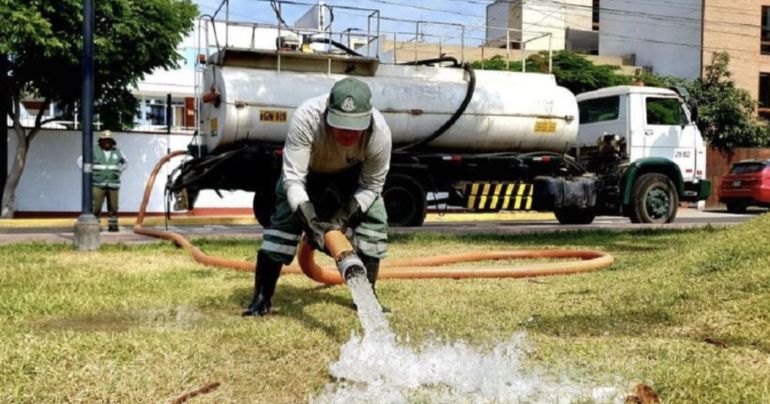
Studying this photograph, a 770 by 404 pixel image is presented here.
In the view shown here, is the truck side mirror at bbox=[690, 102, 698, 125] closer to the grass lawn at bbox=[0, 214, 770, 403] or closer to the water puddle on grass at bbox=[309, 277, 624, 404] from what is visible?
the grass lawn at bbox=[0, 214, 770, 403]

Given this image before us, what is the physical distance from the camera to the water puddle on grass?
300 cm

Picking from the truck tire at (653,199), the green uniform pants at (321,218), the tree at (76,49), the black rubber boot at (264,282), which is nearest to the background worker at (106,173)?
the tree at (76,49)

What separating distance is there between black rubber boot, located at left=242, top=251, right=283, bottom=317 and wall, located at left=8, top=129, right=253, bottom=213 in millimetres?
15012

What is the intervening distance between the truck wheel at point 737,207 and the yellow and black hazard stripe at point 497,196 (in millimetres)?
11041

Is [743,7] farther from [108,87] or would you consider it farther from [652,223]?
[108,87]

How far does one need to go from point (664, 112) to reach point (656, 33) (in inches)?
949

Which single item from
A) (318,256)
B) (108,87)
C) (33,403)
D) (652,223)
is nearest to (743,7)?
(652,223)

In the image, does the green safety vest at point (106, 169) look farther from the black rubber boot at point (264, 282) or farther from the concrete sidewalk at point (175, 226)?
the black rubber boot at point (264, 282)

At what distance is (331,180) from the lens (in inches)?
186

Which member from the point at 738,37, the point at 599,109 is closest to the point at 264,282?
the point at 599,109

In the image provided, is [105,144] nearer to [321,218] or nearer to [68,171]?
[68,171]

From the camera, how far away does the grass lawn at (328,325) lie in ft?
10.5

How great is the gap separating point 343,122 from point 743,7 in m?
33.1

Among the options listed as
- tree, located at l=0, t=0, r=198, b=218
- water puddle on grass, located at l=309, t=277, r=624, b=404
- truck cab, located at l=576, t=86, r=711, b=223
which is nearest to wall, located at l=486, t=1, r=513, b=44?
tree, located at l=0, t=0, r=198, b=218
